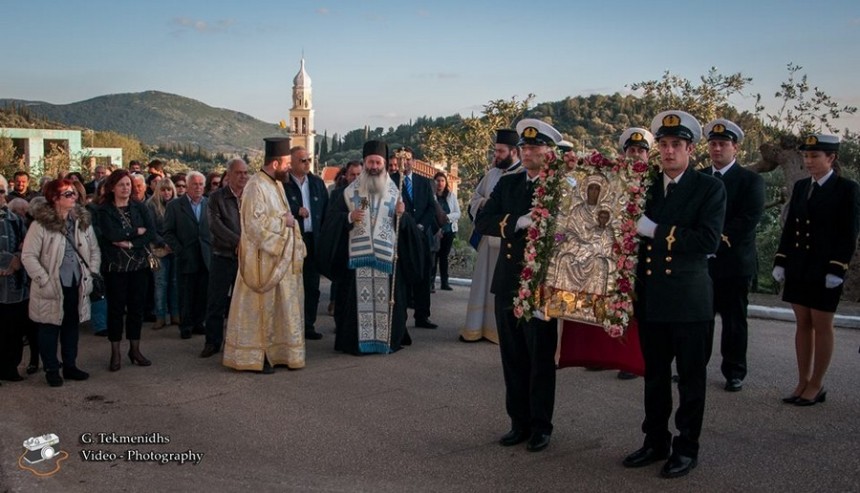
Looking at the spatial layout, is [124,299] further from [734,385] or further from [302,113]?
[302,113]

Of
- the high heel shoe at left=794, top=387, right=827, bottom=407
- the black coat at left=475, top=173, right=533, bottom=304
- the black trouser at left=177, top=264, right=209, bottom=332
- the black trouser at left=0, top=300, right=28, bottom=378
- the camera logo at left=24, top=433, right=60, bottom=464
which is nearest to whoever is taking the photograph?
the camera logo at left=24, top=433, right=60, bottom=464

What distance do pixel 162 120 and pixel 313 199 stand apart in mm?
133995

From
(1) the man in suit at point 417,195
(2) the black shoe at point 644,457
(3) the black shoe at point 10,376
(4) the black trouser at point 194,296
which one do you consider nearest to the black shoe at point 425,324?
(1) the man in suit at point 417,195

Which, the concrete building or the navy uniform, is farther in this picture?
the concrete building

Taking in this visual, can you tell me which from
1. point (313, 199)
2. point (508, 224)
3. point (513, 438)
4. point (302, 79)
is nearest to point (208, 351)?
point (313, 199)

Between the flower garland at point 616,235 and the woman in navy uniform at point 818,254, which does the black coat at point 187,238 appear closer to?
the flower garland at point 616,235

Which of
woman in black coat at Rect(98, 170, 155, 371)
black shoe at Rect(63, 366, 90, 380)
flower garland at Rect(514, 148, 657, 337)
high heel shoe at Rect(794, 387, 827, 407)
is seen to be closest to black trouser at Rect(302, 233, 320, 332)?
woman in black coat at Rect(98, 170, 155, 371)

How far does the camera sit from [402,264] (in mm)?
9039

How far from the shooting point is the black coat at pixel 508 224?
5.48 meters

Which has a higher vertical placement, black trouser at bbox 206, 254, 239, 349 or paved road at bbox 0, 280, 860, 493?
black trouser at bbox 206, 254, 239, 349

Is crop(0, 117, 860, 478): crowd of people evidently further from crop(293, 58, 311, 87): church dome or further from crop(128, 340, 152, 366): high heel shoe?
crop(293, 58, 311, 87): church dome

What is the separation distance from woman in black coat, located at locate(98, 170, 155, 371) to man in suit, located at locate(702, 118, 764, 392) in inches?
214

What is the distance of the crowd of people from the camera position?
5043 mm

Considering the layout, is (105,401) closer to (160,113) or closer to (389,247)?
(389,247)
